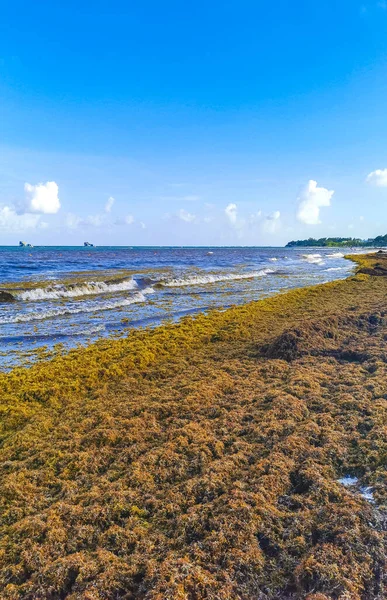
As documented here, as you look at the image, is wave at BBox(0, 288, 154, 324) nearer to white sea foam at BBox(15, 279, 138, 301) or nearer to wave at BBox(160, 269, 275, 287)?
white sea foam at BBox(15, 279, 138, 301)

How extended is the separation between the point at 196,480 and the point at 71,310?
14.5 m

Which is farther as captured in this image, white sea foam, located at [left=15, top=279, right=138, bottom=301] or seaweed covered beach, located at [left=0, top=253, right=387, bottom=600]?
white sea foam, located at [left=15, top=279, right=138, bottom=301]

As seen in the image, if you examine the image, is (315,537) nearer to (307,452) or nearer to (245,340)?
(307,452)

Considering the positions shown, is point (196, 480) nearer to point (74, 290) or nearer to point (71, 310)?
point (71, 310)

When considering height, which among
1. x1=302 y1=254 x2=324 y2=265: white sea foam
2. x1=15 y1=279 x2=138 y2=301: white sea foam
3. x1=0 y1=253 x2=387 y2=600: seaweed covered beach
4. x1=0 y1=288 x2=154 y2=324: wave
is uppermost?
x1=302 y1=254 x2=324 y2=265: white sea foam

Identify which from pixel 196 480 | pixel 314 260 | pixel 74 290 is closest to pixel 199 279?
pixel 74 290

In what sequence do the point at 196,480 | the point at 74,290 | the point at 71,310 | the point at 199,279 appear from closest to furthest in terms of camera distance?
the point at 196,480 → the point at 71,310 → the point at 74,290 → the point at 199,279

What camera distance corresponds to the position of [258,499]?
387 centimetres

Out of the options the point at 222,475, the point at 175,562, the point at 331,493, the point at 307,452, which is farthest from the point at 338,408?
the point at 175,562

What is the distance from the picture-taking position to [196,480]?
168 inches

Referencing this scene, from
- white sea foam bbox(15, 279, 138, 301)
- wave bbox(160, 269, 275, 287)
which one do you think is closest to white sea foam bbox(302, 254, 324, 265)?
wave bbox(160, 269, 275, 287)

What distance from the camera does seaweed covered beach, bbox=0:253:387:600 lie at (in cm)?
300

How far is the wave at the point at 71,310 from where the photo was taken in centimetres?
1503

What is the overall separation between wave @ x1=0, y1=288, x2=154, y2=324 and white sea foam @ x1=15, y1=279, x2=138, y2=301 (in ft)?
13.5
